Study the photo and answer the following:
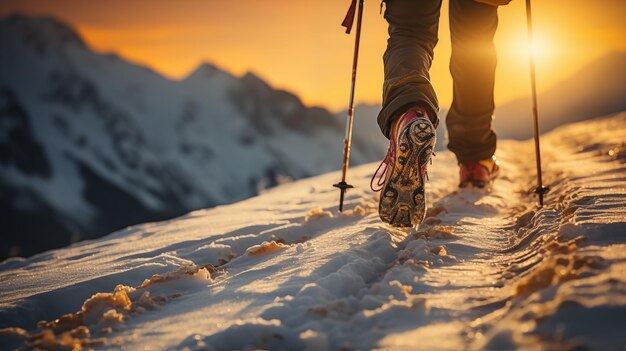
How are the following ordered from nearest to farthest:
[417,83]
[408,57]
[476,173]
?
[417,83] < [408,57] < [476,173]

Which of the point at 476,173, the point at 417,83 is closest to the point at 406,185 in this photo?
the point at 417,83

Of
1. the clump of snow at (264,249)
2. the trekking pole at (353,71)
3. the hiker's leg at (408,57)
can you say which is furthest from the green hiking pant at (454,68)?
the clump of snow at (264,249)

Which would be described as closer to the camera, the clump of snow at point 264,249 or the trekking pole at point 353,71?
the clump of snow at point 264,249

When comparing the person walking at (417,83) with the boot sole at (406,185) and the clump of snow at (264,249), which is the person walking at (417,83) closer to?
the boot sole at (406,185)

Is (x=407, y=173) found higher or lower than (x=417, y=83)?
lower

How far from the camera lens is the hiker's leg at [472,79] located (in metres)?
4.38

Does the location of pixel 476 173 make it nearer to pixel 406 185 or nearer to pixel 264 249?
pixel 406 185

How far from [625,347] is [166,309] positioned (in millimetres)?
1848

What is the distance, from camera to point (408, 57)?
10.8 ft

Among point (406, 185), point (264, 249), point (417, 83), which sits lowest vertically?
point (264, 249)

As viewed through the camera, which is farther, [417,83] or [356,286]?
[417,83]

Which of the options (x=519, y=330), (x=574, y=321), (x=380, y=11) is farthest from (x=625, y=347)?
(x=380, y=11)

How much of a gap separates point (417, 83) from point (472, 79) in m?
1.73

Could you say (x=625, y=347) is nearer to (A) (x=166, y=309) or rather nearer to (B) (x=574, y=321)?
(B) (x=574, y=321)
